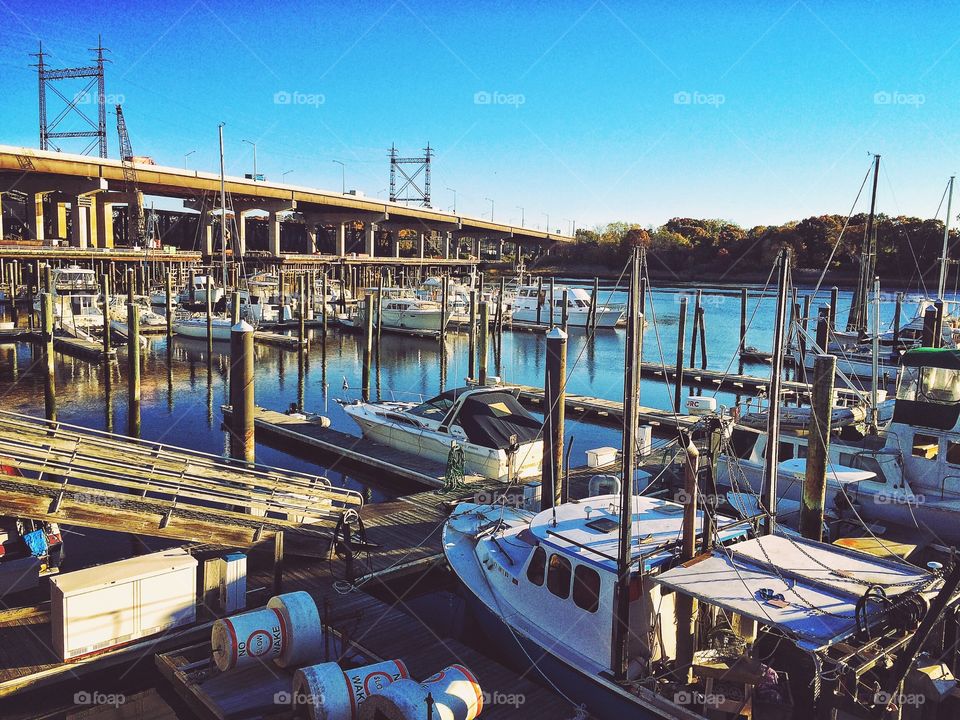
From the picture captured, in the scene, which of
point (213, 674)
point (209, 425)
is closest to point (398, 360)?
point (209, 425)

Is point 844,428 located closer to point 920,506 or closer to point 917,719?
point 920,506

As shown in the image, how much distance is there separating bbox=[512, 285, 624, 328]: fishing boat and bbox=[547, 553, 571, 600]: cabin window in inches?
1955

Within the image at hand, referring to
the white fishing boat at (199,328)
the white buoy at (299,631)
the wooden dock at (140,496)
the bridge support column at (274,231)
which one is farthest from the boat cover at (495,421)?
the bridge support column at (274,231)

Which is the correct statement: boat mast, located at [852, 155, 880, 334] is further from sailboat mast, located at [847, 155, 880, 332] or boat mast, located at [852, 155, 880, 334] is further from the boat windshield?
the boat windshield

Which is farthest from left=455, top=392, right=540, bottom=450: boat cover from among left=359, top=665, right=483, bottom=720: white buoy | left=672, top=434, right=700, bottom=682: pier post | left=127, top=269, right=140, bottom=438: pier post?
left=359, top=665, right=483, bottom=720: white buoy

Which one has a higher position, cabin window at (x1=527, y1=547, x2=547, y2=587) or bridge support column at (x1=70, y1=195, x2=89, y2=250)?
bridge support column at (x1=70, y1=195, x2=89, y2=250)

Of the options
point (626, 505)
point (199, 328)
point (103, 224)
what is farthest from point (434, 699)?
point (103, 224)

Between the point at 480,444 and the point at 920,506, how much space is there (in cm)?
998

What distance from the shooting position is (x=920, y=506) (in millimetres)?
15594

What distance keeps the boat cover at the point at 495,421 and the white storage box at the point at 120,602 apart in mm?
10057

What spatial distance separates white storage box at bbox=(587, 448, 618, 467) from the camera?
19.1 m

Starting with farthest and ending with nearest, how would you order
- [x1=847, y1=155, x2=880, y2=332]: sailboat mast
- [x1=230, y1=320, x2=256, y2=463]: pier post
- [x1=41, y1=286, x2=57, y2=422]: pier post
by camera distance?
1. [x1=847, y1=155, x2=880, y2=332]: sailboat mast
2. [x1=41, y1=286, x2=57, y2=422]: pier post
3. [x1=230, y1=320, x2=256, y2=463]: pier post

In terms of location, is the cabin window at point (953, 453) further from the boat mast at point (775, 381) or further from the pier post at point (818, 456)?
the boat mast at point (775, 381)

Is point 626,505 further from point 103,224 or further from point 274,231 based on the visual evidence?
point 274,231
